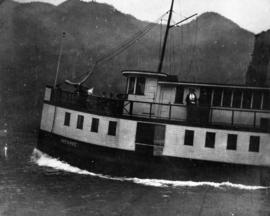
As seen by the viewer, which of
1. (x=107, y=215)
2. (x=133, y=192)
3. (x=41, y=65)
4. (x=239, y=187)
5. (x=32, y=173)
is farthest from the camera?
(x=41, y=65)

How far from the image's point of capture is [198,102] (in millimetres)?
15734

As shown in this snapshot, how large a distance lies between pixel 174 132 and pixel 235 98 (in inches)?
129

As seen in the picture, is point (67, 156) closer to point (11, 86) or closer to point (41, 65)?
point (11, 86)

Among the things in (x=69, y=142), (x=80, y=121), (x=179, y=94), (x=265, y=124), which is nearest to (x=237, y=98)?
(x=265, y=124)

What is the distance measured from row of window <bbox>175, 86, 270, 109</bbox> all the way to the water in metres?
3.61

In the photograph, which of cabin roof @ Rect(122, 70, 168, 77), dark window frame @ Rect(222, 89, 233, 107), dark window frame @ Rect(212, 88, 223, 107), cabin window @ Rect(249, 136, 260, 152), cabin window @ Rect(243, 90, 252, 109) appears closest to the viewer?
cabin window @ Rect(249, 136, 260, 152)

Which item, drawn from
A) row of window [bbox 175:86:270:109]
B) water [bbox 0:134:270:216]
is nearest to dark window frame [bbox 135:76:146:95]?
row of window [bbox 175:86:270:109]

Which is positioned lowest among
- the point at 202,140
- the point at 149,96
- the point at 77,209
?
the point at 77,209

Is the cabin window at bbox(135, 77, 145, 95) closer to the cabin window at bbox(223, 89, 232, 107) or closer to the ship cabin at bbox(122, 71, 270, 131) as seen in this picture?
the ship cabin at bbox(122, 71, 270, 131)

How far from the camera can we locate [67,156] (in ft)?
53.9

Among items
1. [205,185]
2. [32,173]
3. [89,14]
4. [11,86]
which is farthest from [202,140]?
[89,14]

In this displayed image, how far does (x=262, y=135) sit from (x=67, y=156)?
9.12m

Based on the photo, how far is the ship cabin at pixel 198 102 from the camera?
14.7 meters

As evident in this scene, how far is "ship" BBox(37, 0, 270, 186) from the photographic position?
564 inches
